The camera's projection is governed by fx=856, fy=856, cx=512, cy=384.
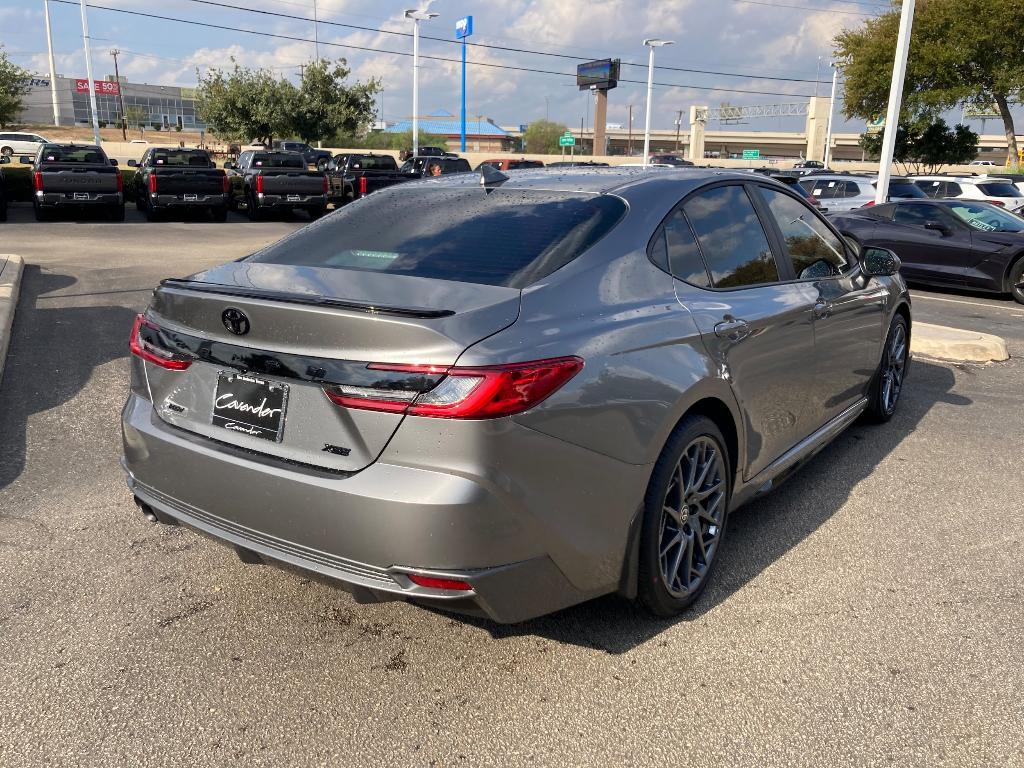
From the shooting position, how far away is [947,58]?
32.5 m

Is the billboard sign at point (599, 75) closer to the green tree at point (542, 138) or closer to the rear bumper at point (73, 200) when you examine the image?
the green tree at point (542, 138)

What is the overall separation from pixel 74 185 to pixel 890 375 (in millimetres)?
18815

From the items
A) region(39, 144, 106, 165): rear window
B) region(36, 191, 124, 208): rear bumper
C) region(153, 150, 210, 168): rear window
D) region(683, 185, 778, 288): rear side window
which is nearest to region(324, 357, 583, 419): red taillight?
region(683, 185, 778, 288): rear side window

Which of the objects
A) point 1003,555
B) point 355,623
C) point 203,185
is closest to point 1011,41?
point 203,185

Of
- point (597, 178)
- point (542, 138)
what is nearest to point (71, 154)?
point (597, 178)

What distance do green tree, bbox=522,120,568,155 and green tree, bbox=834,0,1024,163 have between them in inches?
3898

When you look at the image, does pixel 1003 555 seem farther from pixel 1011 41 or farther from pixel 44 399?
pixel 1011 41

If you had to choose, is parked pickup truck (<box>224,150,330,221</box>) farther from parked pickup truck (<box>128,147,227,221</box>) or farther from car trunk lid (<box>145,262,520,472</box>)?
car trunk lid (<box>145,262,520,472</box>)

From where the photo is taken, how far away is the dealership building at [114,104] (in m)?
117

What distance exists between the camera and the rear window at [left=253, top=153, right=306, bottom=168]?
23.5 m

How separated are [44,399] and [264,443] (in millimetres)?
4115

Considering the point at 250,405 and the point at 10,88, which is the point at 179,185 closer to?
the point at 250,405

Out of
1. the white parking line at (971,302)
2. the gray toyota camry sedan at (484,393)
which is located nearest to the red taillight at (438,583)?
the gray toyota camry sedan at (484,393)

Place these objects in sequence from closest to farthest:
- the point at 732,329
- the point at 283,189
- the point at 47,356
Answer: the point at 732,329
the point at 47,356
the point at 283,189
